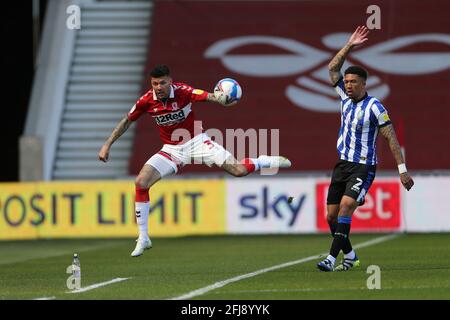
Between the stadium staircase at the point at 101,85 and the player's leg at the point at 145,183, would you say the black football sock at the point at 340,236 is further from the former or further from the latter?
the stadium staircase at the point at 101,85

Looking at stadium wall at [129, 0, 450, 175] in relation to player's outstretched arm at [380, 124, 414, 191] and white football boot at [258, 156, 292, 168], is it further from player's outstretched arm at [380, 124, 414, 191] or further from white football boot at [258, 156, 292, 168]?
player's outstretched arm at [380, 124, 414, 191]

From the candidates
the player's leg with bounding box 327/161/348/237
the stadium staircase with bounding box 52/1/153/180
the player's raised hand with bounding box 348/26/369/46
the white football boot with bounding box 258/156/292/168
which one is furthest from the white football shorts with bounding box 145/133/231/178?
the stadium staircase with bounding box 52/1/153/180

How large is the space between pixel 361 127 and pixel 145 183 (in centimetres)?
294

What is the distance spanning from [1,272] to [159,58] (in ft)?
46.9

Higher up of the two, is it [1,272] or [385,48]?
[385,48]

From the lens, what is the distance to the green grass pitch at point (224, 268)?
11477 millimetres

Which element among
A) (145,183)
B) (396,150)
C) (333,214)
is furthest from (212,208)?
(396,150)

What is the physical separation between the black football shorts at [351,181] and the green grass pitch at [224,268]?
2.83ft

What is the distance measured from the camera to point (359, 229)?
73.5 ft

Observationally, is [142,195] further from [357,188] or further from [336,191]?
[357,188]

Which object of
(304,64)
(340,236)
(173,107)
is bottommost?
(340,236)

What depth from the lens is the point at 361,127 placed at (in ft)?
43.9
